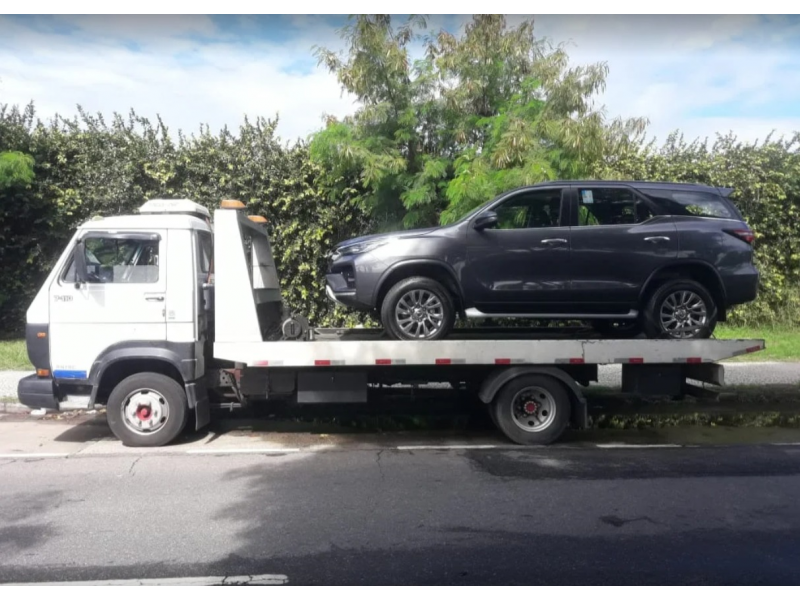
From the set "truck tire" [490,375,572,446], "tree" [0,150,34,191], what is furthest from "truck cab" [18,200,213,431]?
"tree" [0,150,34,191]

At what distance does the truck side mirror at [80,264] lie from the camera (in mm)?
7398

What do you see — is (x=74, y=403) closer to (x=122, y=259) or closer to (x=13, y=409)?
(x=122, y=259)

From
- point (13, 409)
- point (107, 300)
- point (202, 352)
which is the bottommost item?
point (13, 409)

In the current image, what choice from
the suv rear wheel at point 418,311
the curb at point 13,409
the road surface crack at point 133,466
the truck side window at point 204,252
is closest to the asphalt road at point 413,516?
the road surface crack at point 133,466

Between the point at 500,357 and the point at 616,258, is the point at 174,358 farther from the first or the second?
the point at 616,258

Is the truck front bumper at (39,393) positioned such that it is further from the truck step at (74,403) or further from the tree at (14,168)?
the tree at (14,168)

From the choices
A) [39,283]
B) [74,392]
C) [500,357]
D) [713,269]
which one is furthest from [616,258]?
[39,283]

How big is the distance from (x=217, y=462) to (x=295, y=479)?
101 cm

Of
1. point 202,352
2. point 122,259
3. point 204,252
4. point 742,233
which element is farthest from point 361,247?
point 742,233

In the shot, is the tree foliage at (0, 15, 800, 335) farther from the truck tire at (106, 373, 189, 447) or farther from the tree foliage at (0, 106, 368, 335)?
the truck tire at (106, 373, 189, 447)

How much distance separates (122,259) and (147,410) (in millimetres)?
1566

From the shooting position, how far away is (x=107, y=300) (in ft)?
24.5

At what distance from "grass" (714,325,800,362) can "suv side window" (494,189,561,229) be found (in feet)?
19.4

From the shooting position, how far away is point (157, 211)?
7.91 meters
